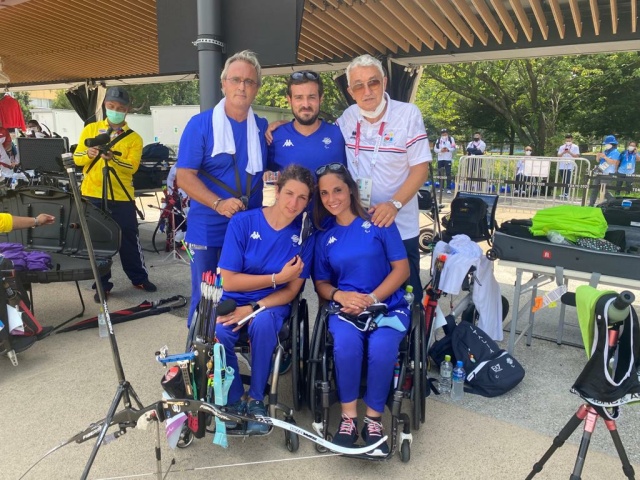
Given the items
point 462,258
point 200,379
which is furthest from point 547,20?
point 200,379

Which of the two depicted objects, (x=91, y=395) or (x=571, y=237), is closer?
(x=91, y=395)

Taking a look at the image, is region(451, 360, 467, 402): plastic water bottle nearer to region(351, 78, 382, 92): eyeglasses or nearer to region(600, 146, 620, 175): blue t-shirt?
region(351, 78, 382, 92): eyeglasses

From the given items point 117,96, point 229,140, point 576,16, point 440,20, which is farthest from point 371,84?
point 576,16

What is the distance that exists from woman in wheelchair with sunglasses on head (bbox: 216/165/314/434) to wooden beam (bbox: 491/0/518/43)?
3488 millimetres

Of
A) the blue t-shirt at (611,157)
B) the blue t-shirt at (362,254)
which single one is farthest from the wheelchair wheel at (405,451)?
the blue t-shirt at (611,157)

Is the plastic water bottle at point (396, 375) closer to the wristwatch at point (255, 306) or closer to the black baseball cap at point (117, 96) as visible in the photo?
the wristwatch at point (255, 306)

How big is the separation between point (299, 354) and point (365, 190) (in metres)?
0.94

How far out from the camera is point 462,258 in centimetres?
296

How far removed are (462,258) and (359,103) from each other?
1.17 metres

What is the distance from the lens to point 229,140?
246 cm

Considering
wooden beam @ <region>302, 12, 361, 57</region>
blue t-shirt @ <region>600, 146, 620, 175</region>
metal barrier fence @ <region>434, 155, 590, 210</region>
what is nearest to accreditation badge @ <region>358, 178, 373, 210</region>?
wooden beam @ <region>302, 12, 361, 57</region>

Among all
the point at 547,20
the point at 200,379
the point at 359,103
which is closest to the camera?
the point at 200,379

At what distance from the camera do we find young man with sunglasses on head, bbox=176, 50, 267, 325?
7.95ft

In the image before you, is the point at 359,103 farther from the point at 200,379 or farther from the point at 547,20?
the point at 547,20
